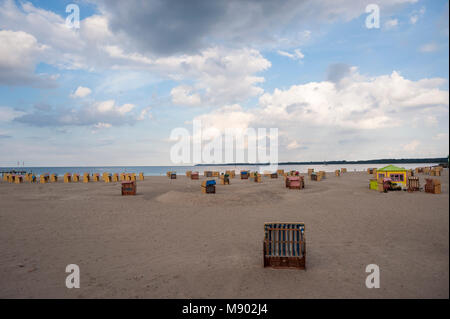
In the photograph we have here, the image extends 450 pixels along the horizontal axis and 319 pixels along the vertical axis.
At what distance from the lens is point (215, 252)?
9.17 meters

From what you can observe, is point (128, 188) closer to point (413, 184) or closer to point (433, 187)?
point (413, 184)

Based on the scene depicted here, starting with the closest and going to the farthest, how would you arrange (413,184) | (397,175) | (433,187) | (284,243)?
1. (284,243)
2. (433,187)
3. (413,184)
4. (397,175)

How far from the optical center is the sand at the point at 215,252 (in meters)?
6.36

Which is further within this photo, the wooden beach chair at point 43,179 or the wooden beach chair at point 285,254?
the wooden beach chair at point 43,179

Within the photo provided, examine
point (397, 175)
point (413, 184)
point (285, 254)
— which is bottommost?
point (285, 254)

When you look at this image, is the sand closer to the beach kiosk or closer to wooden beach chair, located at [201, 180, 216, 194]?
wooden beach chair, located at [201, 180, 216, 194]

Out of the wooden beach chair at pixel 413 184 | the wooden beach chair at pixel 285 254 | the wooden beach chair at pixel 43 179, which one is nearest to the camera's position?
the wooden beach chair at pixel 285 254

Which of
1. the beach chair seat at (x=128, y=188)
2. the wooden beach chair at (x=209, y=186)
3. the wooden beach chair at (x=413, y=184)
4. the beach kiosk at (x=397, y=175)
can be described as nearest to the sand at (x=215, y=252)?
the wooden beach chair at (x=209, y=186)

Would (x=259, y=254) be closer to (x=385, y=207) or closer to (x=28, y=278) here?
(x=28, y=278)

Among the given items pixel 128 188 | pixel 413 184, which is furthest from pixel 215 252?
pixel 413 184

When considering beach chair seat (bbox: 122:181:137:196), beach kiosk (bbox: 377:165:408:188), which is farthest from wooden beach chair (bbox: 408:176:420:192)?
beach chair seat (bbox: 122:181:137:196)

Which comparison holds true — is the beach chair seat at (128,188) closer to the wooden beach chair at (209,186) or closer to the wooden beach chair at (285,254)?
the wooden beach chair at (209,186)
